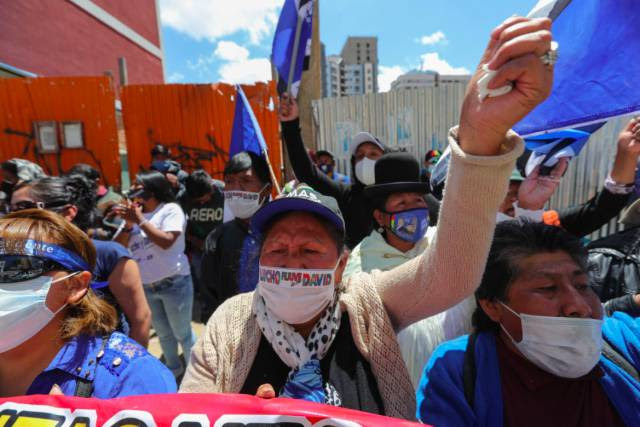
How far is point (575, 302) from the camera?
115cm

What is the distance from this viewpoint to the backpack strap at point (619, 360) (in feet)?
3.70

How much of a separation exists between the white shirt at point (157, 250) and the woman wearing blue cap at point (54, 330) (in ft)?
5.61

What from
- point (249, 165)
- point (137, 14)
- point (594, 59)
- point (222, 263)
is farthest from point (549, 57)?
point (137, 14)

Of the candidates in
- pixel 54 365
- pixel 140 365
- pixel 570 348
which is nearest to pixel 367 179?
pixel 570 348

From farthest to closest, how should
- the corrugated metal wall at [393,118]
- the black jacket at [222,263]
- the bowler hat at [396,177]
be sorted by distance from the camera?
1. the corrugated metal wall at [393,118]
2. the black jacket at [222,263]
3. the bowler hat at [396,177]

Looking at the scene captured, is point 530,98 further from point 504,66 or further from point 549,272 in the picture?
point 549,272

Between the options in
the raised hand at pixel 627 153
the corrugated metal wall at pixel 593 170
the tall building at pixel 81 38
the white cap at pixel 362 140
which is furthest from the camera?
the tall building at pixel 81 38

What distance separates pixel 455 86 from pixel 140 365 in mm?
7203

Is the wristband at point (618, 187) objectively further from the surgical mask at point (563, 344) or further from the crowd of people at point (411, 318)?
the surgical mask at point (563, 344)

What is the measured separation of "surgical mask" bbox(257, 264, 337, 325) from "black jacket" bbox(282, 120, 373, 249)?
55.8 inches

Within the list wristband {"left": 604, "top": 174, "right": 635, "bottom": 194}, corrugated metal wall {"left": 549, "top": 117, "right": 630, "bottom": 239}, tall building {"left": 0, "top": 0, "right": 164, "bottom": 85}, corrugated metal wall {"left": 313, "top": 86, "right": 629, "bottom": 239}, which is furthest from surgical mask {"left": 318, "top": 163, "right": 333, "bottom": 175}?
tall building {"left": 0, "top": 0, "right": 164, "bottom": 85}

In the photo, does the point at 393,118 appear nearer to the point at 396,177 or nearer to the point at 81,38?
the point at 396,177

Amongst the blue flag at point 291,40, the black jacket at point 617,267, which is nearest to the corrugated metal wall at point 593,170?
the black jacket at point 617,267

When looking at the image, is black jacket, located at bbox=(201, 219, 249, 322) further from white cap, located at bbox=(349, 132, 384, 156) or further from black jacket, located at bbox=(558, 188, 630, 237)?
black jacket, located at bbox=(558, 188, 630, 237)
